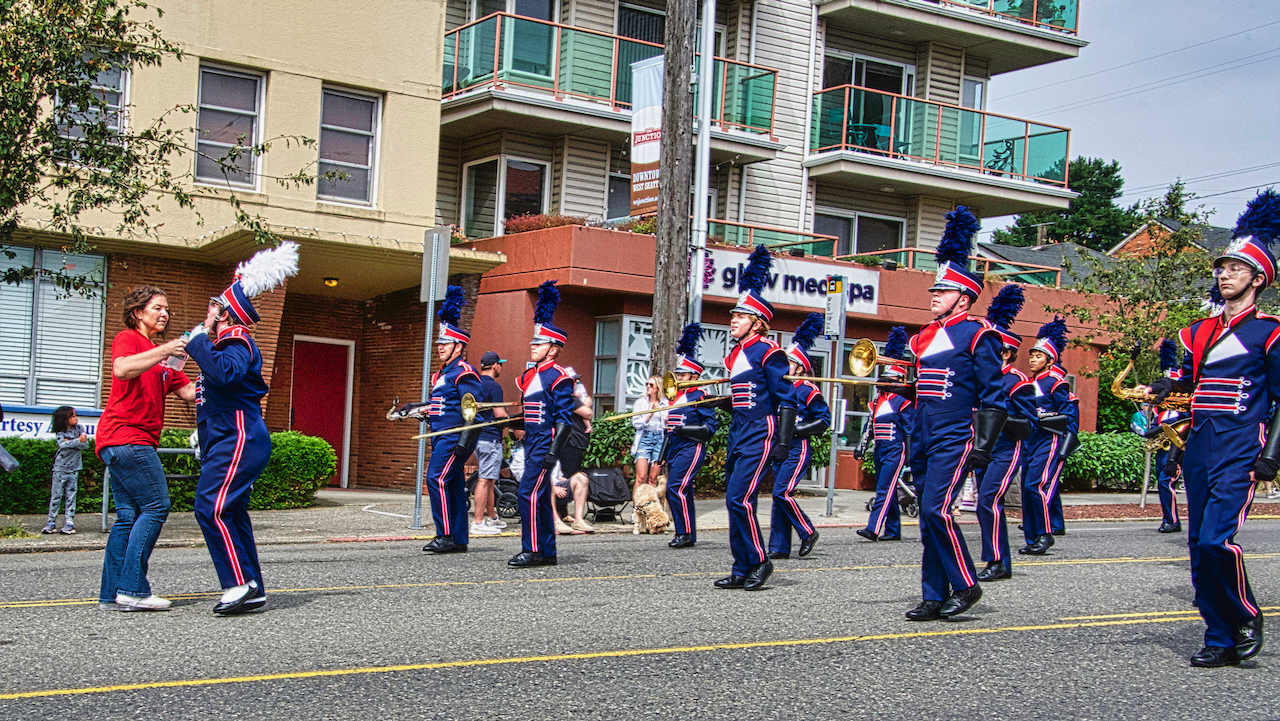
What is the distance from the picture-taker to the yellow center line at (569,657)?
5.66 meters

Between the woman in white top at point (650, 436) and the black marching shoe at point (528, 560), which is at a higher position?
the woman in white top at point (650, 436)

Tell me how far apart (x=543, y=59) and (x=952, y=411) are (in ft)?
50.2

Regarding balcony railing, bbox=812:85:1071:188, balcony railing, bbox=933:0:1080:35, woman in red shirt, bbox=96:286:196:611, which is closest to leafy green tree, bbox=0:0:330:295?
woman in red shirt, bbox=96:286:196:611

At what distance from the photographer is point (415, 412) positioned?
1220 centimetres

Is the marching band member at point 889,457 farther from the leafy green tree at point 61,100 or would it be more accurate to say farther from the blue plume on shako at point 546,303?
the leafy green tree at point 61,100

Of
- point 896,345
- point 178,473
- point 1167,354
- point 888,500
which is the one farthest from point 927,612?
point 178,473

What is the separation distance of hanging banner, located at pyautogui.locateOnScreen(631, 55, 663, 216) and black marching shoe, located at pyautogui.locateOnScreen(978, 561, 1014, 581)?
325 inches

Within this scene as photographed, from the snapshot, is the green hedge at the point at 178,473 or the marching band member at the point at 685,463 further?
the green hedge at the point at 178,473

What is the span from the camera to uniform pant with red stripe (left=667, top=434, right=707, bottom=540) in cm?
1185

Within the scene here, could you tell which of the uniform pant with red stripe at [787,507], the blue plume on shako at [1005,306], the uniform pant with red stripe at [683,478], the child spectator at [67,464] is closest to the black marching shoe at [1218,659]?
the blue plume on shako at [1005,306]

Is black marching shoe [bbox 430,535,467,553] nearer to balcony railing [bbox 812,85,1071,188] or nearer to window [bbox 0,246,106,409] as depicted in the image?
window [bbox 0,246,106,409]

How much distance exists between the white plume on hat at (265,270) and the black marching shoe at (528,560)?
11.2 ft

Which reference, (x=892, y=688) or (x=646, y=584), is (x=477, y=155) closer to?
A: (x=646, y=584)

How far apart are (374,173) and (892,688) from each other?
14.6 metres
